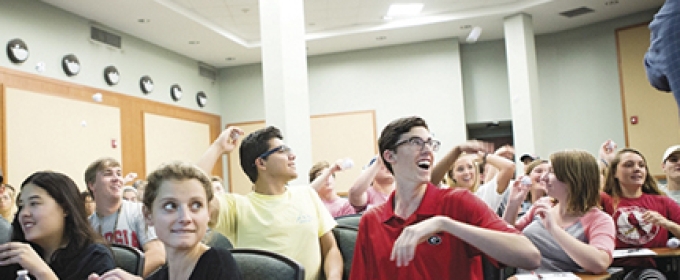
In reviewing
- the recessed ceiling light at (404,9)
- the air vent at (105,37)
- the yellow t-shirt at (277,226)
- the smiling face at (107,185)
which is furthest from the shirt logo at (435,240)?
the air vent at (105,37)

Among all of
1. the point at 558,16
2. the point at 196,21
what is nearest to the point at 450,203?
the point at 196,21

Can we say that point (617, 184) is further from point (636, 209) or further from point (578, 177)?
point (578, 177)

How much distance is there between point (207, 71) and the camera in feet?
35.7

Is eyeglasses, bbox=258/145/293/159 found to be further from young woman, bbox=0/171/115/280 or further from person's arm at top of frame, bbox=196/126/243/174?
young woman, bbox=0/171/115/280

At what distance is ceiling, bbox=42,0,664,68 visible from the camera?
771 centimetres

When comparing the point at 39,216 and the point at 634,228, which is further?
the point at 634,228

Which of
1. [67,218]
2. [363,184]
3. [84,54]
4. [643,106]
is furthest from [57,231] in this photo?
[643,106]

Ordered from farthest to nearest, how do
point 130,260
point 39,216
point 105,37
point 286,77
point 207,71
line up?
1. point 207,71
2. point 105,37
3. point 286,77
4. point 130,260
5. point 39,216

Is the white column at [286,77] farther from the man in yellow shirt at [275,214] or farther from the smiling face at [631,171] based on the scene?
the smiling face at [631,171]

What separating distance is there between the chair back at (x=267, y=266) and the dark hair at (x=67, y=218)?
0.61 m

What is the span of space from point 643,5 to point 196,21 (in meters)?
6.96

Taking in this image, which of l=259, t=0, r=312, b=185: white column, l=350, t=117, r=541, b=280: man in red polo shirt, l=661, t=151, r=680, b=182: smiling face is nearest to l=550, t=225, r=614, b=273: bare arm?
l=350, t=117, r=541, b=280: man in red polo shirt

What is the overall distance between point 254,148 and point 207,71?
8512 mm

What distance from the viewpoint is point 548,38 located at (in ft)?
33.4
